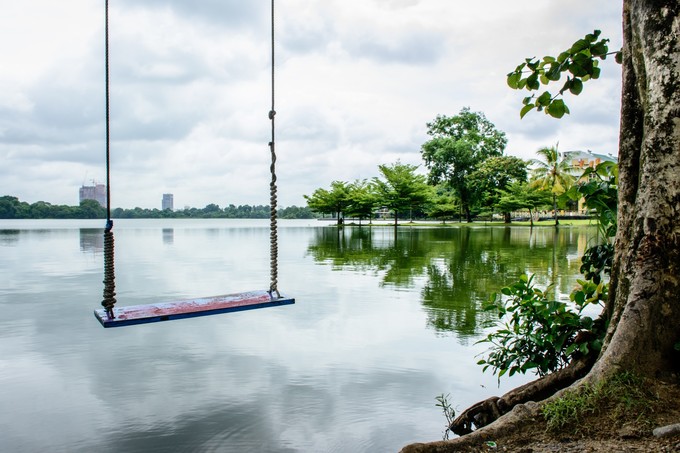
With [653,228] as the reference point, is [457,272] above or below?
below

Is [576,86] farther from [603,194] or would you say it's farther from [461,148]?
[461,148]

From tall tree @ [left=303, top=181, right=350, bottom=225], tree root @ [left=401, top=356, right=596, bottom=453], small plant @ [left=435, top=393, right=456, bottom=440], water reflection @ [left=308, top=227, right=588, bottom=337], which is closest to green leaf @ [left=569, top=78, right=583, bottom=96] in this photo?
tree root @ [left=401, top=356, right=596, bottom=453]

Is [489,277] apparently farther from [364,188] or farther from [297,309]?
[364,188]

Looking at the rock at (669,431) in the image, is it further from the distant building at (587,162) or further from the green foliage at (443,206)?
the green foliage at (443,206)

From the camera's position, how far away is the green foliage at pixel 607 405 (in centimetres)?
229

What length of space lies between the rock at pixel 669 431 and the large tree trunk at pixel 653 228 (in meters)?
0.34

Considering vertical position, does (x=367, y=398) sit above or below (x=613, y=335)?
below

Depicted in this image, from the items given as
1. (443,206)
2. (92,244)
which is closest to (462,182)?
(443,206)

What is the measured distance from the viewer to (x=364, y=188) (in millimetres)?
39875

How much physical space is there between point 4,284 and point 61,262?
398 centimetres

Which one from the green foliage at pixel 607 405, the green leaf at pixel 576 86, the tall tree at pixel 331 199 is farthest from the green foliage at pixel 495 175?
the green foliage at pixel 607 405

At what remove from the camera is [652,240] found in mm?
2521

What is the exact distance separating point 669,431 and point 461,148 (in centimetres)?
4184

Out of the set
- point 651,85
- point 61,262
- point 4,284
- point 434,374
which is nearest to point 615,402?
point 651,85
